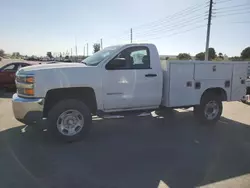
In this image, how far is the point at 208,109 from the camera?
7469 millimetres

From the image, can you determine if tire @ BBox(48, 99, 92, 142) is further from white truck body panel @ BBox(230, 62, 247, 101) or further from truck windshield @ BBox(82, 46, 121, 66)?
white truck body panel @ BBox(230, 62, 247, 101)

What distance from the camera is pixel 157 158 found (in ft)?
15.9

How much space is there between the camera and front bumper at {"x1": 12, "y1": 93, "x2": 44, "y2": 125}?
5238mm

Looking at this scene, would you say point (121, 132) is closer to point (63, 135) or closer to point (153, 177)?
point (63, 135)

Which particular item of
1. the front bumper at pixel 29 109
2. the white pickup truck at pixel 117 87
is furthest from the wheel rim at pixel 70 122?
the front bumper at pixel 29 109

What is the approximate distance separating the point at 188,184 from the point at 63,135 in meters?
2.81

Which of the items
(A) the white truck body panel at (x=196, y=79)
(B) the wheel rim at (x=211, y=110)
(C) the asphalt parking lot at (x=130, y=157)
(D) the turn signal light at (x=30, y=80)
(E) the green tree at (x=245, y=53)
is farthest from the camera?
(E) the green tree at (x=245, y=53)

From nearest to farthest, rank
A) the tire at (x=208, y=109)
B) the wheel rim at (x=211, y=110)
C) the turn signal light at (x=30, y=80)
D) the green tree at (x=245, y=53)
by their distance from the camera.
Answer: the turn signal light at (x=30, y=80)
the tire at (x=208, y=109)
the wheel rim at (x=211, y=110)
the green tree at (x=245, y=53)

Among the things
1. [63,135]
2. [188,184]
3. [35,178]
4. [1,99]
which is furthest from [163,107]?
[1,99]

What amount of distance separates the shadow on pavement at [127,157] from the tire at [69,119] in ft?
0.65

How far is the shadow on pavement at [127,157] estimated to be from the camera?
13.0ft

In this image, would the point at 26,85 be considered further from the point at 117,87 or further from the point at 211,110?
the point at 211,110

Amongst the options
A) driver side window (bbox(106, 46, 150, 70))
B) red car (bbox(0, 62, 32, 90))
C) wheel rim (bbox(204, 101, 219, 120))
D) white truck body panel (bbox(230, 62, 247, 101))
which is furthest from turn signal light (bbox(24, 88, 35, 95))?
red car (bbox(0, 62, 32, 90))

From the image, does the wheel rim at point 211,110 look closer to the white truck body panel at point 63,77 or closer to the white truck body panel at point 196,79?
the white truck body panel at point 196,79
